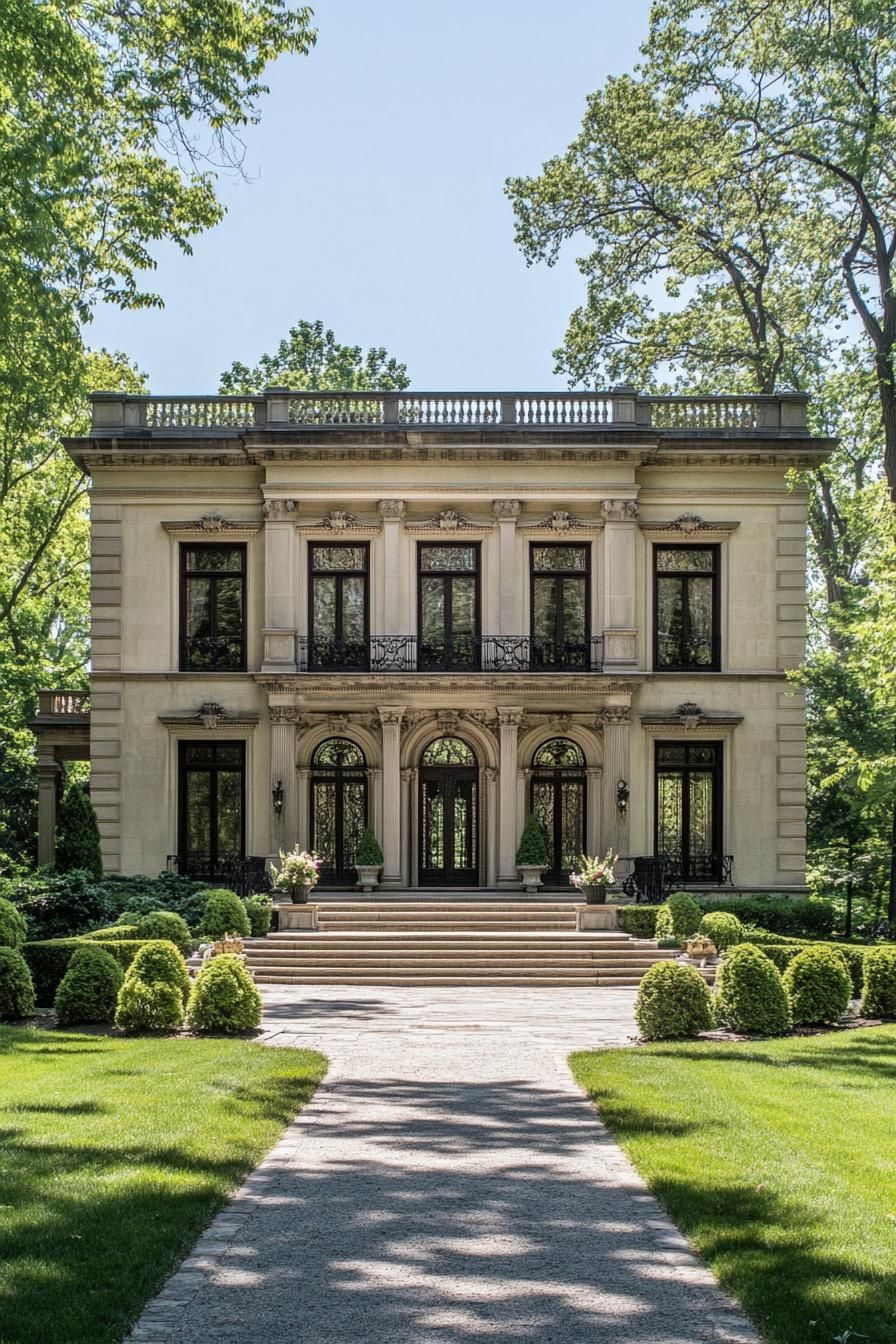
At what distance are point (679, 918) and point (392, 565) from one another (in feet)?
33.1

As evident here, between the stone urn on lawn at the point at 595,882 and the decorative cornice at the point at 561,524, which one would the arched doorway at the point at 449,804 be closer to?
the decorative cornice at the point at 561,524

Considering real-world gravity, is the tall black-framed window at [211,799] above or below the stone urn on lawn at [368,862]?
above

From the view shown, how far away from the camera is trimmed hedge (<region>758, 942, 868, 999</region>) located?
1858 cm

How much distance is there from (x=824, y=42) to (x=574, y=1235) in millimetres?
23811

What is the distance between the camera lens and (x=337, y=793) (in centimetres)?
3061

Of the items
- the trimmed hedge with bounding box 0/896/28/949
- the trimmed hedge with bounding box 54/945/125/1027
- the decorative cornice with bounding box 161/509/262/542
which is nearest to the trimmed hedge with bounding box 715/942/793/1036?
the trimmed hedge with bounding box 54/945/125/1027

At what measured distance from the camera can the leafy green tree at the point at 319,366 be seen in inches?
1759

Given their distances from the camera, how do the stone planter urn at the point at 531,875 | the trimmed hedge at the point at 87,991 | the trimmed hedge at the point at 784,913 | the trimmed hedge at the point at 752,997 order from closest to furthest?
the trimmed hedge at the point at 752,997, the trimmed hedge at the point at 87,991, the trimmed hedge at the point at 784,913, the stone planter urn at the point at 531,875

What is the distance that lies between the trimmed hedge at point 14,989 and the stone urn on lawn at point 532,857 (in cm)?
1393

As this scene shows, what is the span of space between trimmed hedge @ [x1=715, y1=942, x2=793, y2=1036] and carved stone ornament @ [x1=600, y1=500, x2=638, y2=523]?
605 inches

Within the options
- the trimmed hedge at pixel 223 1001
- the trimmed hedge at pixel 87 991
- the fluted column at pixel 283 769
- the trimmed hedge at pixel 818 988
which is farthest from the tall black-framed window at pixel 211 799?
the trimmed hedge at pixel 818 988

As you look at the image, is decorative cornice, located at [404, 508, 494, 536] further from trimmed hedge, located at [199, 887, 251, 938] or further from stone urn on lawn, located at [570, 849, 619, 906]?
trimmed hedge, located at [199, 887, 251, 938]

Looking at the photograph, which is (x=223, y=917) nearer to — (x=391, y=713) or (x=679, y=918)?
(x=391, y=713)

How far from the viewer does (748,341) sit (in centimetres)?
3641
